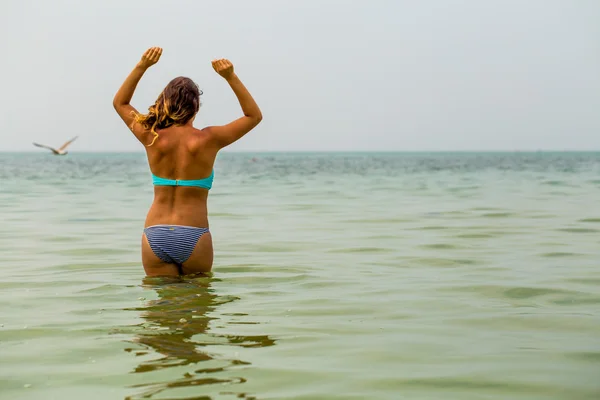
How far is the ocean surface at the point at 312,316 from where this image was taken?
4.20 meters

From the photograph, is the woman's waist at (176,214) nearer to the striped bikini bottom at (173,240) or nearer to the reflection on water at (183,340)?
the striped bikini bottom at (173,240)

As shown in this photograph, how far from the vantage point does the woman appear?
6359 millimetres

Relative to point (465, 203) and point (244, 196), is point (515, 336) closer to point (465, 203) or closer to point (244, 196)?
point (465, 203)

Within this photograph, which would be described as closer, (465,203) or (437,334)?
(437,334)

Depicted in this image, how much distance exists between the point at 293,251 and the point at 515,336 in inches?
195

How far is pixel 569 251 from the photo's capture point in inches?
386

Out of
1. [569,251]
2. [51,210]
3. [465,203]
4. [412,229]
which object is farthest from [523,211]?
[51,210]

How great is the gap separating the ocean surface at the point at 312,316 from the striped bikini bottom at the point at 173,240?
A: 288mm

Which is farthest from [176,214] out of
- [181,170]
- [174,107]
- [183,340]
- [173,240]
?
[183,340]

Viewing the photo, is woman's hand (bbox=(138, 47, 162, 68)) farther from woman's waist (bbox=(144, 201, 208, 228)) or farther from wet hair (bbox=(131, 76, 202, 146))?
woman's waist (bbox=(144, 201, 208, 228))

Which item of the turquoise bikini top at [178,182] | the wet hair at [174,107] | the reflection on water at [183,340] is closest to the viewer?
the reflection on water at [183,340]

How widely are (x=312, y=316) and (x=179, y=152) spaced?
65.6 inches

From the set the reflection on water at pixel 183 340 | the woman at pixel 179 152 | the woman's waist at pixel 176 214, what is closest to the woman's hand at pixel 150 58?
the woman at pixel 179 152

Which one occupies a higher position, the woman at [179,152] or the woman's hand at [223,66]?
the woman's hand at [223,66]
